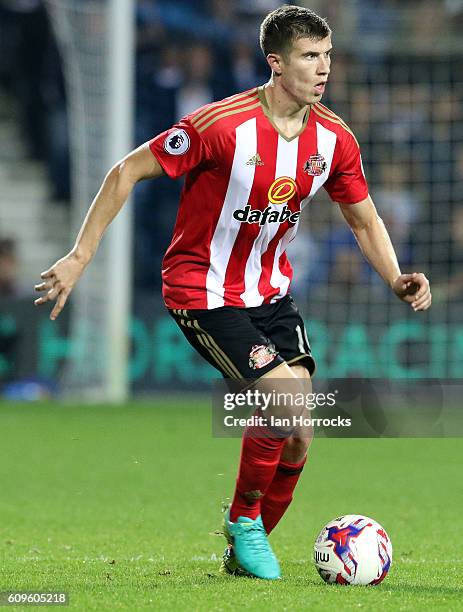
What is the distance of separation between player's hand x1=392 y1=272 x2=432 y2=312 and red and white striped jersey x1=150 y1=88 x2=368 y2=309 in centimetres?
52

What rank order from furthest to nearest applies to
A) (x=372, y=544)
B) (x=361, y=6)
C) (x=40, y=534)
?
(x=361, y=6) → (x=40, y=534) → (x=372, y=544)

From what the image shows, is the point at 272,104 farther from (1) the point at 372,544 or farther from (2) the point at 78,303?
(2) the point at 78,303

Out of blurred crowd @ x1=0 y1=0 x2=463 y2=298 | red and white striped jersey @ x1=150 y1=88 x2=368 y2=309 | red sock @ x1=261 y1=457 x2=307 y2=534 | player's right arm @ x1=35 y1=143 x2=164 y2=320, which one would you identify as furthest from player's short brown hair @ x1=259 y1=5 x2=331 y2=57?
blurred crowd @ x1=0 y1=0 x2=463 y2=298

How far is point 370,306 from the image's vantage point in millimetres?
13562

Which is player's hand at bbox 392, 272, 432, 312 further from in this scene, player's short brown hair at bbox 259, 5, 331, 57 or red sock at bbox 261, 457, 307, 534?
player's short brown hair at bbox 259, 5, 331, 57

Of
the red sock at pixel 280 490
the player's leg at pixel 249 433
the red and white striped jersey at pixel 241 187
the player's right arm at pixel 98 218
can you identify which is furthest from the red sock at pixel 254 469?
the player's right arm at pixel 98 218

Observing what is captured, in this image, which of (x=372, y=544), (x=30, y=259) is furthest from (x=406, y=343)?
(x=372, y=544)

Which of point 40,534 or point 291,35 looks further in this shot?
point 40,534

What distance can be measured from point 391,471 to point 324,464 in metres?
0.59

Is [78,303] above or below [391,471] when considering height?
above

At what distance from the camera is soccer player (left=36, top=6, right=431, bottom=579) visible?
489 centimetres

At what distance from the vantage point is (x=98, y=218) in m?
4.81

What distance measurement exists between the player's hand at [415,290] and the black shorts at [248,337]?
1.62 feet

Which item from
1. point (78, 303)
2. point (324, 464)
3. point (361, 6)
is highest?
point (361, 6)
